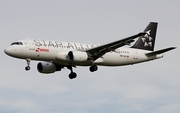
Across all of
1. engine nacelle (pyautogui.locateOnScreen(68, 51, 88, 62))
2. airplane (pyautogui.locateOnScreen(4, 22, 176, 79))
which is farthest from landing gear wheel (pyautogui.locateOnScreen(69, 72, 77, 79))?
engine nacelle (pyautogui.locateOnScreen(68, 51, 88, 62))

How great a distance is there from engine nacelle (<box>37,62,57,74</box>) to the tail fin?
10.6 meters

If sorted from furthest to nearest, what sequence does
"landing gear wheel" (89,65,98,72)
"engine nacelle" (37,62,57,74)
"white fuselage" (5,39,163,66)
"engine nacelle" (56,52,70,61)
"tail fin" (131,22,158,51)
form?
"tail fin" (131,22,158,51)
"engine nacelle" (37,62,57,74)
"landing gear wheel" (89,65,98,72)
"engine nacelle" (56,52,70,61)
"white fuselage" (5,39,163,66)

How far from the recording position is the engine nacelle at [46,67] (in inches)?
2359

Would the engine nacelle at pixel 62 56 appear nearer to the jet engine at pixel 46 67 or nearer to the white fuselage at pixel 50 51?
the white fuselage at pixel 50 51

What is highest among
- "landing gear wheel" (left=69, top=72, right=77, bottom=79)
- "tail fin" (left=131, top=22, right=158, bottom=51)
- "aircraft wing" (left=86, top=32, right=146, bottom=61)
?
"tail fin" (left=131, top=22, right=158, bottom=51)

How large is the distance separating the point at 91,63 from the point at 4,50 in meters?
9.50

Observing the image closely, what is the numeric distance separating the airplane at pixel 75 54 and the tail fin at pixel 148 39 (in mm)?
508

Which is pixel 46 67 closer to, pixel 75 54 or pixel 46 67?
pixel 46 67

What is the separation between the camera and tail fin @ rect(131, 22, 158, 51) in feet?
212

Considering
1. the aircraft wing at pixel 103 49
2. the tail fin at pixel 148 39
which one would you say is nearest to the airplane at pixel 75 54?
the aircraft wing at pixel 103 49

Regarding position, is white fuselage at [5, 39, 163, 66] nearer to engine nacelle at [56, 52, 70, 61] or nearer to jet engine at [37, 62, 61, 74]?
engine nacelle at [56, 52, 70, 61]

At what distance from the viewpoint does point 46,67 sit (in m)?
59.9

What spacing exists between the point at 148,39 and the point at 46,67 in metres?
14.0

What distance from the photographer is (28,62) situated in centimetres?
5491
